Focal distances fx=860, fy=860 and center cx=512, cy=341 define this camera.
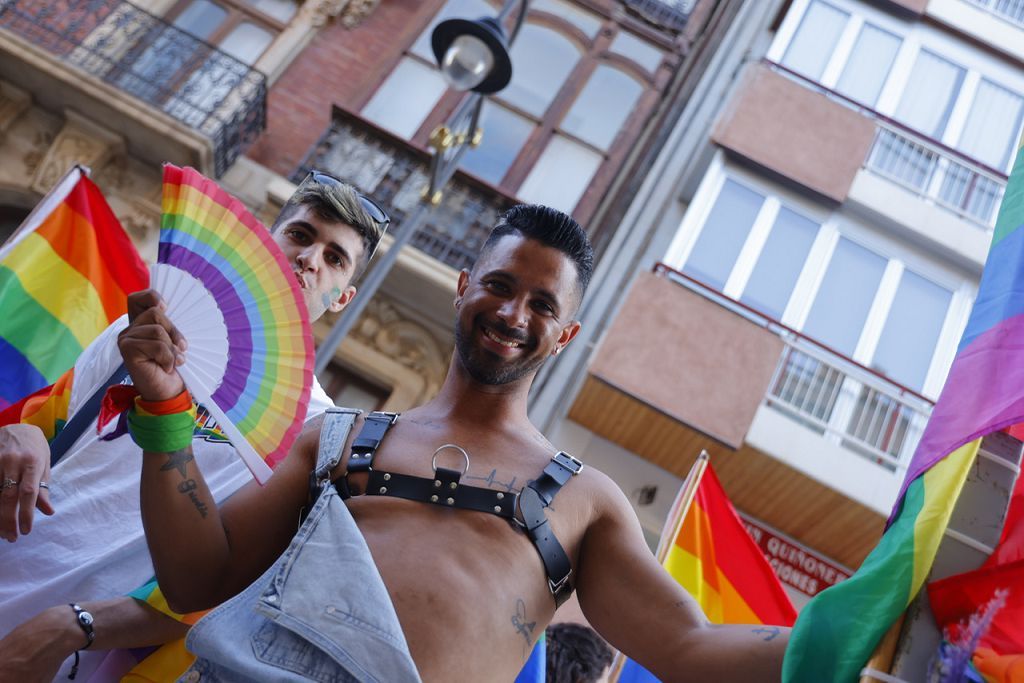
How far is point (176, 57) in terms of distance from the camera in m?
10.2

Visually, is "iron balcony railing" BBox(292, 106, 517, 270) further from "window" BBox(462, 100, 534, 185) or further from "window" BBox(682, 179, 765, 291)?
"window" BBox(682, 179, 765, 291)

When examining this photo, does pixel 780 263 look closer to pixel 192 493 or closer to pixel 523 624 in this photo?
pixel 523 624

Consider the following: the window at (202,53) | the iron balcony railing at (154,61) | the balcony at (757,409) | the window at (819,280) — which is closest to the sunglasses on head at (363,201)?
the balcony at (757,409)

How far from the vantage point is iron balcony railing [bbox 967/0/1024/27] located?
38.3 ft

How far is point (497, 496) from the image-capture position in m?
1.85

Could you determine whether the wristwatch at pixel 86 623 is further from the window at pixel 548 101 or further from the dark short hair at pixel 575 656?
the window at pixel 548 101

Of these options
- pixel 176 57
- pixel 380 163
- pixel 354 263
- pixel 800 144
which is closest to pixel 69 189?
pixel 354 263

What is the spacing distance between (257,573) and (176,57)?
31.9ft

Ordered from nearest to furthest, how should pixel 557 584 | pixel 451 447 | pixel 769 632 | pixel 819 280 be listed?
pixel 769 632
pixel 557 584
pixel 451 447
pixel 819 280

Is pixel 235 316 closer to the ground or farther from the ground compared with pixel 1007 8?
closer to the ground

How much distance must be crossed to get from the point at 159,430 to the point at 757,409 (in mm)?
7545

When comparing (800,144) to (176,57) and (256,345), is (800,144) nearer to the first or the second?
(176,57)

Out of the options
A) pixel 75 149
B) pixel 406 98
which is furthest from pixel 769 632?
pixel 406 98

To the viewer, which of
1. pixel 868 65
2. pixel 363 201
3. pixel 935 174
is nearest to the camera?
pixel 363 201
